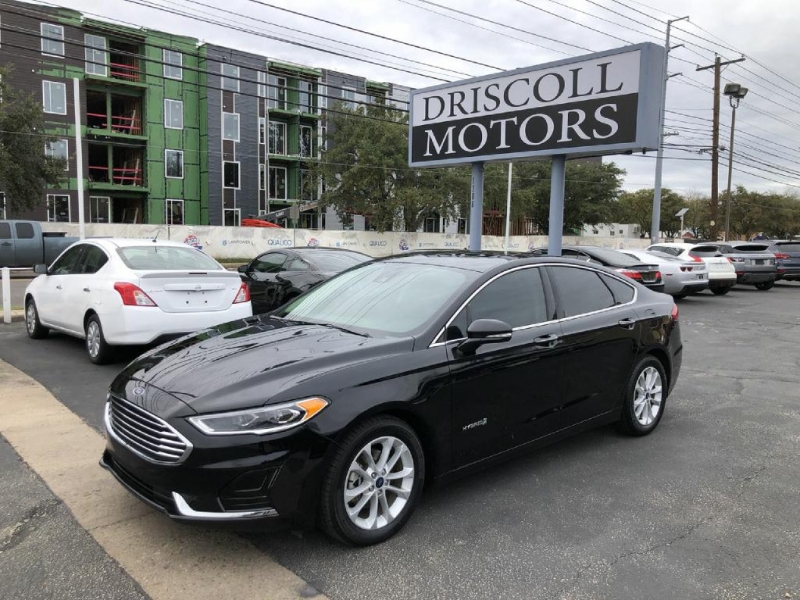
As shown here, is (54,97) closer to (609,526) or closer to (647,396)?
(647,396)

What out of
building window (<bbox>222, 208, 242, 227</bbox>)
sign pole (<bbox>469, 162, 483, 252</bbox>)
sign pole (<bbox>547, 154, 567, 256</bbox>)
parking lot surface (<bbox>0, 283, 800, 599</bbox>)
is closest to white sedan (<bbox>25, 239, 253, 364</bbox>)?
parking lot surface (<bbox>0, 283, 800, 599</bbox>)

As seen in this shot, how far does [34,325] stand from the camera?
28.9 ft

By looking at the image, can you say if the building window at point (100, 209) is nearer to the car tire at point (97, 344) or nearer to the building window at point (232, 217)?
the building window at point (232, 217)

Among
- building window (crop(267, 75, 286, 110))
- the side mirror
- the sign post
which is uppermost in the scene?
building window (crop(267, 75, 286, 110))

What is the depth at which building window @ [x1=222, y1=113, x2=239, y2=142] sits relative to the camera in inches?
1570

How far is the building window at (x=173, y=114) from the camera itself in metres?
38.8

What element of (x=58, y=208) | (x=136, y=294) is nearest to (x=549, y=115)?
(x=136, y=294)

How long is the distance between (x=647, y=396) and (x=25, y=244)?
21.1 metres

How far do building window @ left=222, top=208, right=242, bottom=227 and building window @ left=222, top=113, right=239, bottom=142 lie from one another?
14.8 feet

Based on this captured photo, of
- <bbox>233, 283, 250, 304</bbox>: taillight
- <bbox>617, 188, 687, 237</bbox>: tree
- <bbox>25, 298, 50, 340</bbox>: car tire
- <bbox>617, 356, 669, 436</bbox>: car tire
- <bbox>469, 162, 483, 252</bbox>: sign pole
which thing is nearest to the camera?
<bbox>617, 356, 669, 436</bbox>: car tire

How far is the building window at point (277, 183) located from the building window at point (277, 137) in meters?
1.32

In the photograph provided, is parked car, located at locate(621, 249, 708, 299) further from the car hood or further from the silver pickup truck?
the silver pickup truck

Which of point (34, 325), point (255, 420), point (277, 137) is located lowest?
point (34, 325)

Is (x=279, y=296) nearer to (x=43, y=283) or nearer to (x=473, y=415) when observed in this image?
(x=43, y=283)
